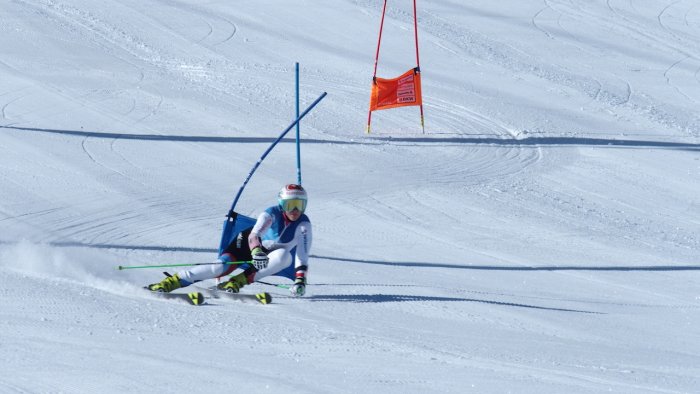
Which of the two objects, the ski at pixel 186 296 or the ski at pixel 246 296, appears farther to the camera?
the ski at pixel 246 296

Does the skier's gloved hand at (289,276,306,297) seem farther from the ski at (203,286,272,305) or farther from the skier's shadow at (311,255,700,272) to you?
the skier's shadow at (311,255,700,272)

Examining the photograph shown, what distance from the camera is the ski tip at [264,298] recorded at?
8.32m

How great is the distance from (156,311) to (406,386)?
2105mm

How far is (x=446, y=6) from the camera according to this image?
77.7ft

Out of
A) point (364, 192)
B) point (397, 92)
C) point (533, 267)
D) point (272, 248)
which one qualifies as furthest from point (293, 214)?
point (397, 92)

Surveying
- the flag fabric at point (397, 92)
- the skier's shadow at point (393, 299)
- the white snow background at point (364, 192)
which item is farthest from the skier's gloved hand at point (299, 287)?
the flag fabric at point (397, 92)

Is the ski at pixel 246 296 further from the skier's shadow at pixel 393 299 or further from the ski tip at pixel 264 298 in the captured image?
the skier's shadow at pixel 393 299

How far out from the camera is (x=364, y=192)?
43.2 feet

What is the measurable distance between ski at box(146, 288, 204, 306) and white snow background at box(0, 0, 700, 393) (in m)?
0.27

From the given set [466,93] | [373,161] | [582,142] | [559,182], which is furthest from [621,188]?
[466,93]

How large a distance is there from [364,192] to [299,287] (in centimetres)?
470

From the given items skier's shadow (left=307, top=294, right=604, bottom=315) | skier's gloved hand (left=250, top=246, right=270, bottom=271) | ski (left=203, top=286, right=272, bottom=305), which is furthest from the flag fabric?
ski (left=203, top=286, right=272, bottom=305)

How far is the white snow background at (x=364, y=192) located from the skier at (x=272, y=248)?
0.41 m

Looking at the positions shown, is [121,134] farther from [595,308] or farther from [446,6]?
[446,6]
